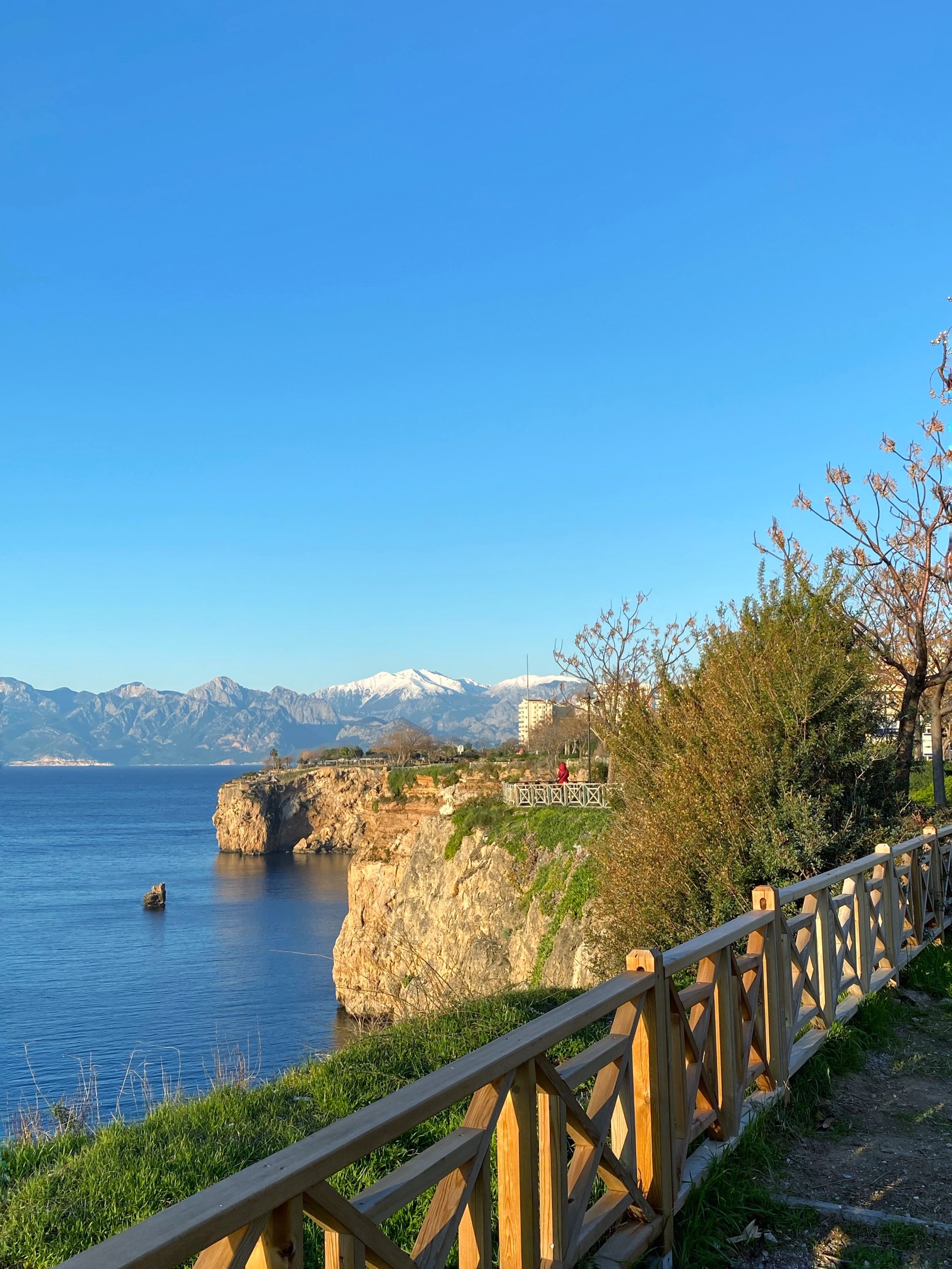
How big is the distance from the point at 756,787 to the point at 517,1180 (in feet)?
27.9

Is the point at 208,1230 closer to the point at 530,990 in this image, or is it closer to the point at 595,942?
the point at 530,990

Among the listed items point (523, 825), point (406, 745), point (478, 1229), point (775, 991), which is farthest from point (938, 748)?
point (406, 745)

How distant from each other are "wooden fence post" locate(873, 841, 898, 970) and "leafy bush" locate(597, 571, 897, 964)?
1.83 metres

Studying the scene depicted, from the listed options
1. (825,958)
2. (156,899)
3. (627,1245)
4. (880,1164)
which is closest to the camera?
(627,1245)

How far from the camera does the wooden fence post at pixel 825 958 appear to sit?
6.66m

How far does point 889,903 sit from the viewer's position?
28.6 feet

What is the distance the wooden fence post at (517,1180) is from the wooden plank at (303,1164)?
0.50ft

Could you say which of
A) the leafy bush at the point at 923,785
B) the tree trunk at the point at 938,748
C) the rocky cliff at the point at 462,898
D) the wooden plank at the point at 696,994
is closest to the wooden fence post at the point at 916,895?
the rocky cliff at the point at 462,898

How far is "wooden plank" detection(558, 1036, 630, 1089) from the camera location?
11.5 feet

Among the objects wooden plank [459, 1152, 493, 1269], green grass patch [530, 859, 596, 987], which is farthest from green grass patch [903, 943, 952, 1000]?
green grass patch [530, 859, 596, 987]

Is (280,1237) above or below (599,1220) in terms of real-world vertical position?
above

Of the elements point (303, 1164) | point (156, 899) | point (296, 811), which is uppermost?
point (303, 1164)

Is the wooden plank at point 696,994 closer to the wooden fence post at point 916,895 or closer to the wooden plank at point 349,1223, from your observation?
the wooden plank at point 349,1223

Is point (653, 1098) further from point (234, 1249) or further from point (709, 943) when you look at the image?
point (234, 1249)
